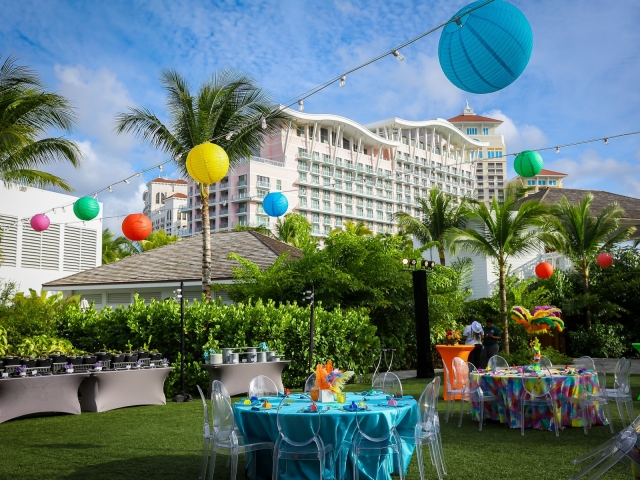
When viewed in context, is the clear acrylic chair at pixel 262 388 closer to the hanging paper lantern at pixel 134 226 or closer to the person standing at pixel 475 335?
the hanging paper lantern at pixel 134 226

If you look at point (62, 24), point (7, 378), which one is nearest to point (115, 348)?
point (7, 378)

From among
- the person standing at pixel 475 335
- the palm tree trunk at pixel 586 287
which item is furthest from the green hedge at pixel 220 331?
the palm tree trunk at pixel 586 287

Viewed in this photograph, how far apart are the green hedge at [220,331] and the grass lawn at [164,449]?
10.1ft

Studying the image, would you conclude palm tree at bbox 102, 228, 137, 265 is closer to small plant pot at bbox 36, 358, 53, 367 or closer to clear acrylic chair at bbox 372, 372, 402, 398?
small plant pot at bbox 36, 358, 53, 367

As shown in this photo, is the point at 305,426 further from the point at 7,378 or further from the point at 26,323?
the point at 26,323

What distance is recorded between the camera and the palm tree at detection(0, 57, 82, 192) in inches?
568

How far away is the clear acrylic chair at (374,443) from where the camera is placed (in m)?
5.58

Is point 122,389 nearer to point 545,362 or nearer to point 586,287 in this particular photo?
point 545,362

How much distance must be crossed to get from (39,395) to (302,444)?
6.56 m

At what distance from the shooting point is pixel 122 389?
37.4 ft

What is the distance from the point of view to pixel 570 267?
2725 centimetres

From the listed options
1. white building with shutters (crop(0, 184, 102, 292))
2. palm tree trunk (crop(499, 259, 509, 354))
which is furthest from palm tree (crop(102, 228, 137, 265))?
palm tree trunk (crop(499, 259, 509, 354))

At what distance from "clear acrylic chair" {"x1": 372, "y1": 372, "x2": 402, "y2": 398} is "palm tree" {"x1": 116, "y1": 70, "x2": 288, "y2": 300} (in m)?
10.0

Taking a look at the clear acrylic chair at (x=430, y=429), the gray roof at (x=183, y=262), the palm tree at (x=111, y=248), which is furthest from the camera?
the palm tree at (x=111, y=248)
